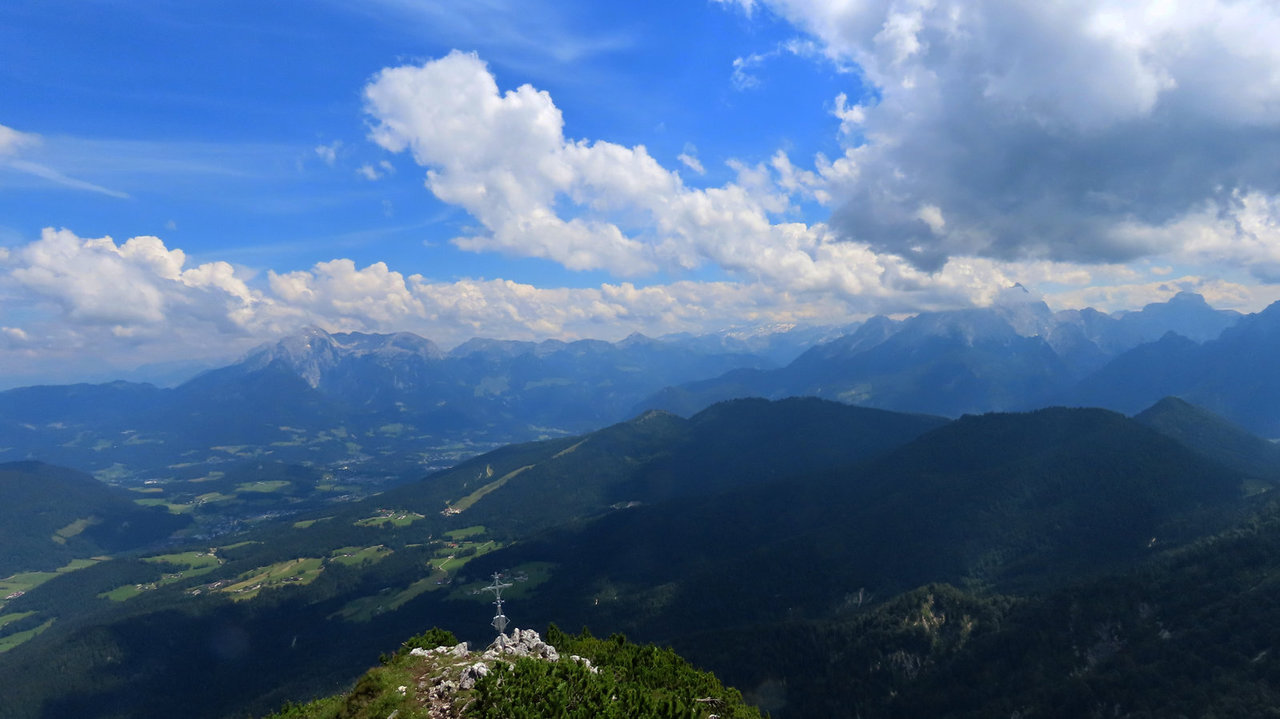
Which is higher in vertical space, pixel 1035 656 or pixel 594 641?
pixel 594 641

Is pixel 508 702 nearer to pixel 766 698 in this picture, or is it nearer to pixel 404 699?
pixel 404 699

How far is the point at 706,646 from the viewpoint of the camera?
597ft

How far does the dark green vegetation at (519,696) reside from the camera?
4203 cm

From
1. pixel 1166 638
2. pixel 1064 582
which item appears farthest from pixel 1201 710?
pixel 1064 582

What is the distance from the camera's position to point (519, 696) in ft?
139

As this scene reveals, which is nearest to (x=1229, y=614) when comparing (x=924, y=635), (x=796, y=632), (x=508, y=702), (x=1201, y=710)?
(x=1201, y=710)

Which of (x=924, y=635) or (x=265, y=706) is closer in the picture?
(x=924, y=635)

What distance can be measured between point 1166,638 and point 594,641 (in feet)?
492

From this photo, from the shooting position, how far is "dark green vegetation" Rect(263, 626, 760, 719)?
4203 centimetres

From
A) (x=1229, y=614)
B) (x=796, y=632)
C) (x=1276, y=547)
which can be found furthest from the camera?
(x=796, y=632)

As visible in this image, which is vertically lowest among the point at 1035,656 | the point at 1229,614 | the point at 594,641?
the point at 1035,656

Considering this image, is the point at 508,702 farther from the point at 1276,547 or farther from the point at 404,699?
the point at 1276,547

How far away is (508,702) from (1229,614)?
178 m

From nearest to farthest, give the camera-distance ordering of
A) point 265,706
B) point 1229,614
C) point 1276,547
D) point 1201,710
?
point 1201,710, point 1229,614, point 1276,547, point 265,706
